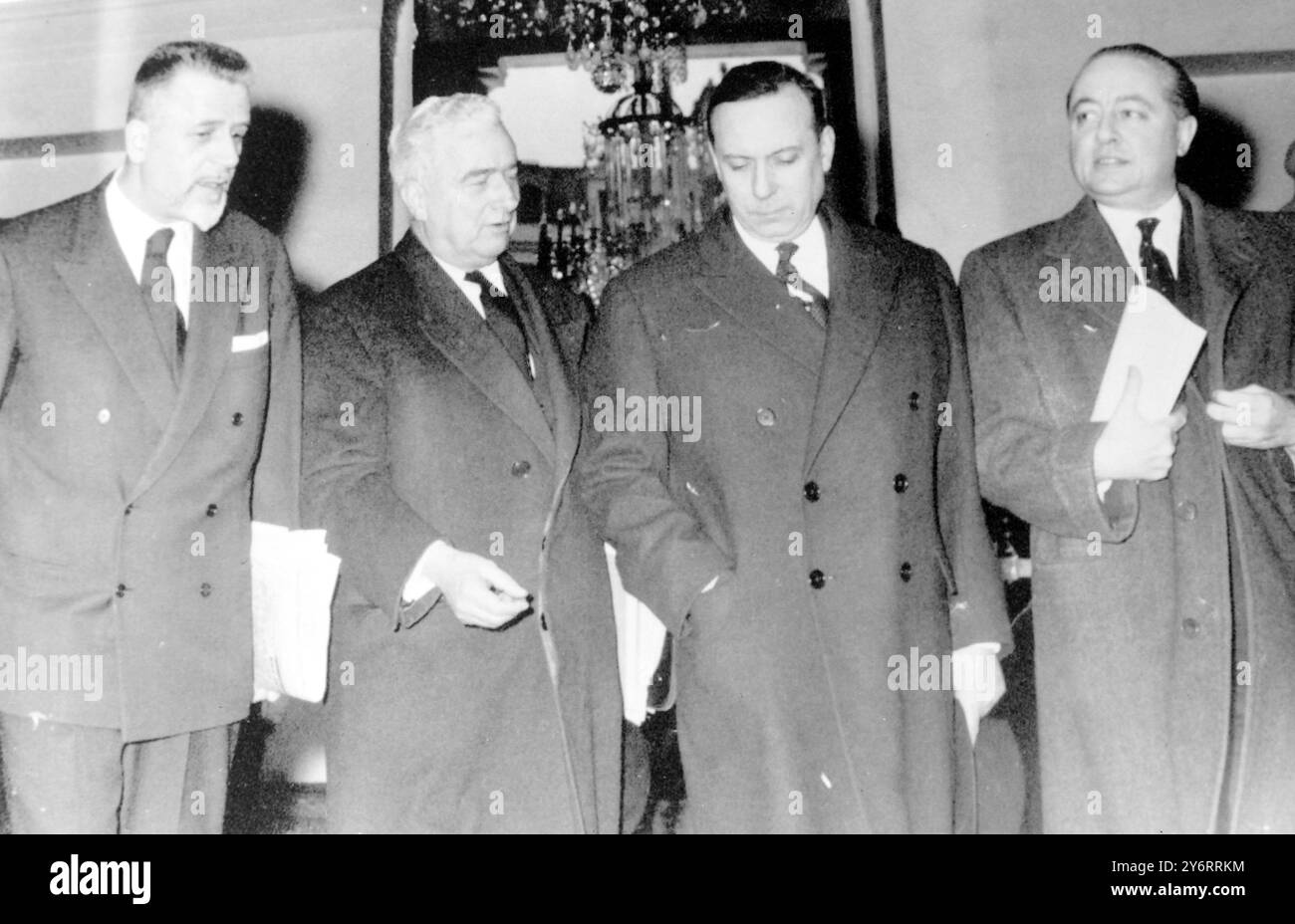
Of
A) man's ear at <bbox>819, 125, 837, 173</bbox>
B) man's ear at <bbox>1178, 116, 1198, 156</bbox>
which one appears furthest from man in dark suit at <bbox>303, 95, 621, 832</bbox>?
man's ear at <bbox>1178, 116, 1198, 156</bbox>

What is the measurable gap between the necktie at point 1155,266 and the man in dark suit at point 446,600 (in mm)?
904

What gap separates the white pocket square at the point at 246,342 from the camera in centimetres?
172

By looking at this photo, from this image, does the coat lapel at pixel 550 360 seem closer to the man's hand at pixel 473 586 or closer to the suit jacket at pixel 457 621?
Result: the suit jacket at pixel 457 621

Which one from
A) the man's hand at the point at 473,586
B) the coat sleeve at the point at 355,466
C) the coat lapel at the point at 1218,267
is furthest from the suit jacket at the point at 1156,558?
the coat sleeve at the point at 355,466

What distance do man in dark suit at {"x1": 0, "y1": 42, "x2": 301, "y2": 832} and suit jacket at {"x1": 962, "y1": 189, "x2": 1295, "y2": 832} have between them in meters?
1.14

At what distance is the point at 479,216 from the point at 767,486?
0.58m

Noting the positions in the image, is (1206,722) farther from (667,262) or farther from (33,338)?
(33,338)

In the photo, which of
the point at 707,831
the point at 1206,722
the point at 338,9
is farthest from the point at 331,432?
the point at 338,9

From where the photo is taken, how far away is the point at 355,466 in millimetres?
1614

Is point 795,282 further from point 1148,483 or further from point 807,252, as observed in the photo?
point 1148,483

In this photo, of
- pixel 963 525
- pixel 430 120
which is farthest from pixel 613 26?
pixel 963 525

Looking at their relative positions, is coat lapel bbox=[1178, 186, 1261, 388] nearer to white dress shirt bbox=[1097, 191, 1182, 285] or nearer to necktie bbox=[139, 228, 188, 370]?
white dress shirt bbox=[1097, 191, 1182, 285]

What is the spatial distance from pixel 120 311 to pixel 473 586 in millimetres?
667

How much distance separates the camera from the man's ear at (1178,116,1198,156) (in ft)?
5.80
